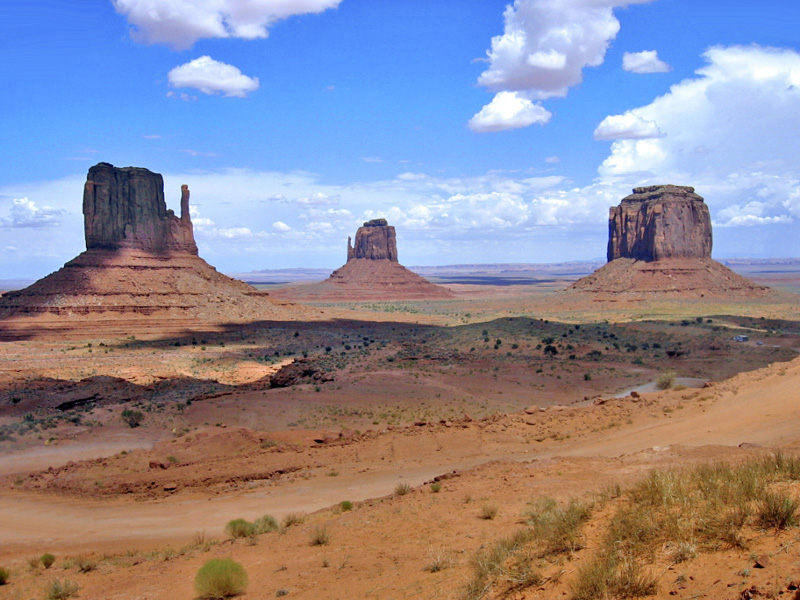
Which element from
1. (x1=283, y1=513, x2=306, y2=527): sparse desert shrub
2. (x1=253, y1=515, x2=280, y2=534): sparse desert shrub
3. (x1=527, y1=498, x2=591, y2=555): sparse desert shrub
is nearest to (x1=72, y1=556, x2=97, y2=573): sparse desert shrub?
(x1=253, y1=515, x2=280, y2=534): sparse desert shrub

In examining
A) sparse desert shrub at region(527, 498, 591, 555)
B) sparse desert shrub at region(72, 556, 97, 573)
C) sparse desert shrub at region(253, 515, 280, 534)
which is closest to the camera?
sparse desert shrub at region(527, 498, 591, 555)

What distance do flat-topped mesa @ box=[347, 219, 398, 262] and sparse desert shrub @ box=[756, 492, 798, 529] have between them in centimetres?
15344

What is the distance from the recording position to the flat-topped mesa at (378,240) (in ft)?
520

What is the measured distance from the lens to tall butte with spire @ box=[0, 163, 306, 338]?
63.6 m

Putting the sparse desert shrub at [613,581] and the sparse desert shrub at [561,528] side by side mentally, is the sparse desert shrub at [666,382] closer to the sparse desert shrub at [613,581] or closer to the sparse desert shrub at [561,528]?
the sparse desert shrub at [561,528]

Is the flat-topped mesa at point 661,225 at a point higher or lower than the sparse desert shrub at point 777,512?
higher

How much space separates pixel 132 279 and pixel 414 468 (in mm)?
61820

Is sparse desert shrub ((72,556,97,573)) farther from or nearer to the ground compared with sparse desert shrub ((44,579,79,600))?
nearer to the ground

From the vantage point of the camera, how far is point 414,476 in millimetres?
14984

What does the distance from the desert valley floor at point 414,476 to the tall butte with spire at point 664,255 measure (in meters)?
59.5

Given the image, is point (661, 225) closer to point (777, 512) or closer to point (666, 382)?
point (666, 382)

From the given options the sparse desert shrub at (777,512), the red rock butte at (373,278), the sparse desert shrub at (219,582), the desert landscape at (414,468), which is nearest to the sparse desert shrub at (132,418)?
the desert landscape at (414,468)

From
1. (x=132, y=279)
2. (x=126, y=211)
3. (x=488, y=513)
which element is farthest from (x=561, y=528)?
(x=126, y=211)

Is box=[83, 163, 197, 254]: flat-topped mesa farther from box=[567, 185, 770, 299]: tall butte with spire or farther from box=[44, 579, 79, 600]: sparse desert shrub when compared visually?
box=[44, 579, 79, 600]: sparse desert shrub
